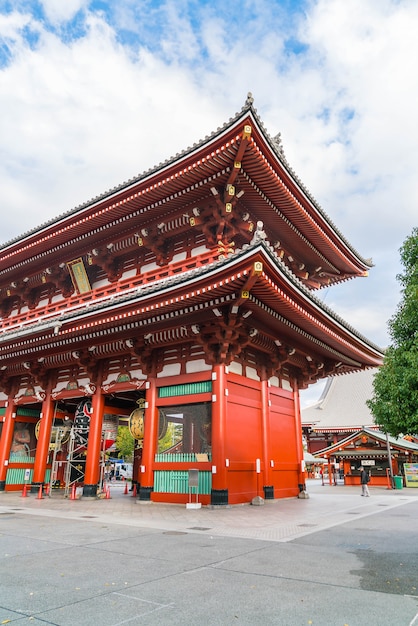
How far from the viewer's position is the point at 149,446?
16.2 m

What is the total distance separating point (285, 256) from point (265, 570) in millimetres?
16147

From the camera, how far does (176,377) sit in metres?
16.4

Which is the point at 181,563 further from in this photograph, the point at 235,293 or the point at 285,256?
the point at 285,256

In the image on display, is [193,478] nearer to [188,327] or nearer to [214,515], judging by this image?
[214,515]

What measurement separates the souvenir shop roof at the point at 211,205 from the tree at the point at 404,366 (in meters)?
7.97

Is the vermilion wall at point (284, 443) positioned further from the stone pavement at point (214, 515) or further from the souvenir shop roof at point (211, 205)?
the souvenir shop roof at point (211, 205)

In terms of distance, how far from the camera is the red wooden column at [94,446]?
18.0 metres

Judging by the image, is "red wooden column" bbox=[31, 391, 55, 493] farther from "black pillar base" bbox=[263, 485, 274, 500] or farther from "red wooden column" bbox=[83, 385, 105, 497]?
"black pillar base" bbox=[263, 485, 274, 500]


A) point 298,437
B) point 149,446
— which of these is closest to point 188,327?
point 149,446

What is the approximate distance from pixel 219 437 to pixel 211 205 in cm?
882

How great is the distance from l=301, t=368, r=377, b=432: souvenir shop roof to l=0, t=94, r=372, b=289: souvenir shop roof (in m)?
29.1

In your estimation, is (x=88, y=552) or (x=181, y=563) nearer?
(x=181, y=563)

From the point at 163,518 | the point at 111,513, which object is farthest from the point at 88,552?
the point at 111,513

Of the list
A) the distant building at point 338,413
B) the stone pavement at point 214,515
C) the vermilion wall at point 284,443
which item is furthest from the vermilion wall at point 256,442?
the distant building at point 338,413
